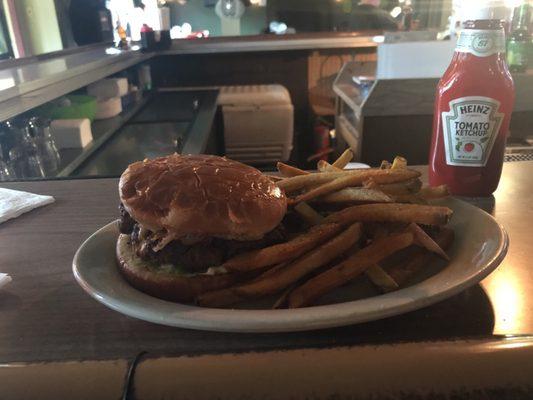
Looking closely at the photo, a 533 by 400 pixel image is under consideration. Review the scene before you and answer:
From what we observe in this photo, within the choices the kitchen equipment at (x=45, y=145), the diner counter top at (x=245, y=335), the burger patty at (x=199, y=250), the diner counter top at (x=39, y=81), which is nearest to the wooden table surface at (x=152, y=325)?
the diner counter top at (x=245, y=335)

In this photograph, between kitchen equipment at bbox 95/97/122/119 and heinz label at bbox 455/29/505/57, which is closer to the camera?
heinz label at bbox 455/29/505/57

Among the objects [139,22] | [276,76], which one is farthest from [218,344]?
[139,22]

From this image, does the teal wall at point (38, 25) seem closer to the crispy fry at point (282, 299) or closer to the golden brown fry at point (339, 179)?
the golden brown fry at point (339, 179)

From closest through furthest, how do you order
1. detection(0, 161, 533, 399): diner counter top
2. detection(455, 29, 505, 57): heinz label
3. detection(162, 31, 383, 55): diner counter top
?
detection(0, 161, 533, 399): diner counter top
detection(455, 29, 505, 57): heinz label
detection(162, 31, 383, 55): diner counter top

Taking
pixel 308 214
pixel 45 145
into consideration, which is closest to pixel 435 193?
pixel 308 214

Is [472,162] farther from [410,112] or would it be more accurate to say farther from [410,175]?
[410,112]

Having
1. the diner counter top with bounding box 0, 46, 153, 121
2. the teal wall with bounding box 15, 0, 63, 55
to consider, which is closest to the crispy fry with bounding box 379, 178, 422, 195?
the diner counter top with bounding box 0, 46, 153, 121

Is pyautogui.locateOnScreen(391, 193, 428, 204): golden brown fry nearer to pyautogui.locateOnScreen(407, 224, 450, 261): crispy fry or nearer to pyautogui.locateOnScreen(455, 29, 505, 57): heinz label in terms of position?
pyautogui.locateOnScreen(407, 224, 450, 261): crispy fry
